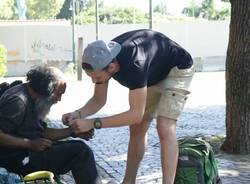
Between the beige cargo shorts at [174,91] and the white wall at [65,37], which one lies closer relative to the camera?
the beige cargo shorts at [174,91]

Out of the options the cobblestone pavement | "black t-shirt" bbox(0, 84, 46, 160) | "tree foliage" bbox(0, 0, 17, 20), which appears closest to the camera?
"black t-shirt" bbox(0, 84, 46, 160)

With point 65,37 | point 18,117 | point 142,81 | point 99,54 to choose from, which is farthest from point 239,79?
point 65,37

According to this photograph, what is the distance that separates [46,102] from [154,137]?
458cm

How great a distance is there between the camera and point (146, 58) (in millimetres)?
3990

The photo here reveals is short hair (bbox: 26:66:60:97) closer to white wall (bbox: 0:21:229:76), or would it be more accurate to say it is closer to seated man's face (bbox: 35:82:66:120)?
seated man's face (bbox: 35:82:66:120)

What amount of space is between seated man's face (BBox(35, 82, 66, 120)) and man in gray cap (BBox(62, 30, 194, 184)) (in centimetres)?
20

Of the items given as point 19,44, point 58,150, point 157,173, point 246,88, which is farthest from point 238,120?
point 19,44

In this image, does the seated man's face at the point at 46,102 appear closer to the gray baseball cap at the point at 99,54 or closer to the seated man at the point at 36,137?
the seated man at the point at 36,137

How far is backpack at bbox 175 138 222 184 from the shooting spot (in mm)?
4277

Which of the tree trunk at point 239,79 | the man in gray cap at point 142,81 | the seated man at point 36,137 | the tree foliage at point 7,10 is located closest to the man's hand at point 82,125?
the man in gray cap at point 142,81

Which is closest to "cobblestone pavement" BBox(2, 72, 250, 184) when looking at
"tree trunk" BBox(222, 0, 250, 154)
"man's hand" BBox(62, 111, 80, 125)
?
"tree trunk" BBox(222, 0, 250, 154)

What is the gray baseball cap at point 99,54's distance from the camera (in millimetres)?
3818

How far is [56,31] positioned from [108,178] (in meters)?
26.1

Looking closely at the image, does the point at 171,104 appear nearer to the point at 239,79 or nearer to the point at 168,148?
the point at 168,148
